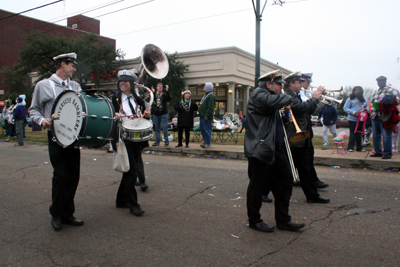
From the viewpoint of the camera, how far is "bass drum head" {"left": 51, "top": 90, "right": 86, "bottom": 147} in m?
3.30

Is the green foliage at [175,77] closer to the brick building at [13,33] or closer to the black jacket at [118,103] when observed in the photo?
the brick building at [13,33]

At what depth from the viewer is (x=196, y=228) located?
11.9 ft

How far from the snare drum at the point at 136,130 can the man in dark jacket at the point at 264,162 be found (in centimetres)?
132

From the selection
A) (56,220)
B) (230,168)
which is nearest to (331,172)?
(230,168)

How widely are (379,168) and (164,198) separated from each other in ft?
16.6

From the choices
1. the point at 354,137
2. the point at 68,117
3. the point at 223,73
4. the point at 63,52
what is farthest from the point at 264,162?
the point at 63,52

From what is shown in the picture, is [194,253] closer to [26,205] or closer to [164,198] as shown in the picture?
[164,198]

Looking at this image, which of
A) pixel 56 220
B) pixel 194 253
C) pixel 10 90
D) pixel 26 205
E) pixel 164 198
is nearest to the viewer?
pixel 194 253

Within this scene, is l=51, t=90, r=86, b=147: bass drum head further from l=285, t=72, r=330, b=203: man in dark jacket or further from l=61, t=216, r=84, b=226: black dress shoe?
l=285, t=72, r=330, b=203: man in dark jacket

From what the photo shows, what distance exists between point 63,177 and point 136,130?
101 cm

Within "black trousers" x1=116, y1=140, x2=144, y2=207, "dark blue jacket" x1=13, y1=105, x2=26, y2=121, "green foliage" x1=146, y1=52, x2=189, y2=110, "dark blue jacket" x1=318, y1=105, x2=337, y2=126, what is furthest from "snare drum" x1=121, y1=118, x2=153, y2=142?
"green foliage" x1=146, y1=52, x2=189, y2=110

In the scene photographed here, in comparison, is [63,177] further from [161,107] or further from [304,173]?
[161,107]

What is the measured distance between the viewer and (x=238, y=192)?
517 centimetres

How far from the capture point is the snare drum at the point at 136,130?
12.4 feet
